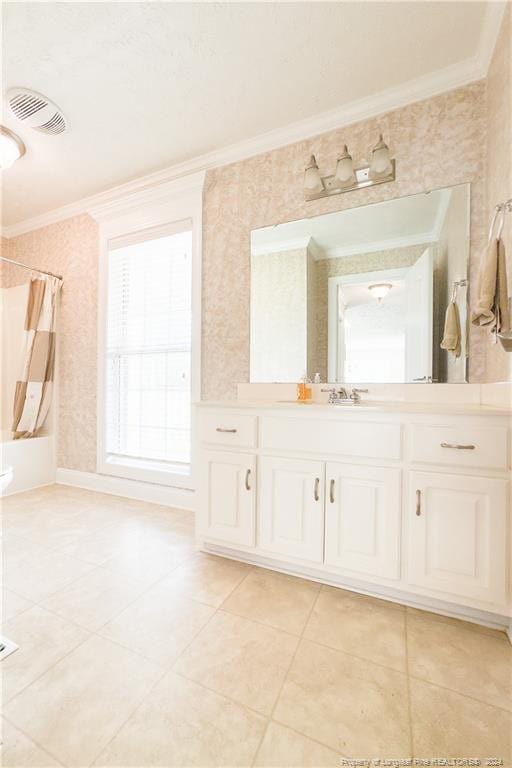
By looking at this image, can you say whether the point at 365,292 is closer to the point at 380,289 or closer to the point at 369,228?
the point at 380,289

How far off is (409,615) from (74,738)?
1.22 meters

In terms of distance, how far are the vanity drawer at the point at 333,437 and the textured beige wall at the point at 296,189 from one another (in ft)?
2.26

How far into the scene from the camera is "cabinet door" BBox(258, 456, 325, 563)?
153 centimetres

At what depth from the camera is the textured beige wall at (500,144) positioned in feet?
4.61

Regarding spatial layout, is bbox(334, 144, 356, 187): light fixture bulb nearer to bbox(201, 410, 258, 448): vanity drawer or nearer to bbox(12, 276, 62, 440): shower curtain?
bbox(201, 410, 258, 448): vanity drawer

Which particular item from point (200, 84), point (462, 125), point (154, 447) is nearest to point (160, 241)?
point (200, 84)

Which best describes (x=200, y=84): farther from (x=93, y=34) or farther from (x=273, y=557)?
(x=273, y=557)

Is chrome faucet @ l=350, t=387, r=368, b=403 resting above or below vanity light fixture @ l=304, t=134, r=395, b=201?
below

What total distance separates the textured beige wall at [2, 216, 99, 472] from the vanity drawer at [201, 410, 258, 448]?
1681 mm

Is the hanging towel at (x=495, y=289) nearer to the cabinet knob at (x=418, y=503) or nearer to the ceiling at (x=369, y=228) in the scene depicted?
the ceiling at (x=369, y=228)

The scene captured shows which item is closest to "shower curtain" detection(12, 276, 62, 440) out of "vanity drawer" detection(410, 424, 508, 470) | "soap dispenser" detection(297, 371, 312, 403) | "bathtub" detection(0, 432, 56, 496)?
"bathtub" detection(0, 432, 56, 496)

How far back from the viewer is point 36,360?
9.95 feet

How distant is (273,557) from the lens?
164 cm

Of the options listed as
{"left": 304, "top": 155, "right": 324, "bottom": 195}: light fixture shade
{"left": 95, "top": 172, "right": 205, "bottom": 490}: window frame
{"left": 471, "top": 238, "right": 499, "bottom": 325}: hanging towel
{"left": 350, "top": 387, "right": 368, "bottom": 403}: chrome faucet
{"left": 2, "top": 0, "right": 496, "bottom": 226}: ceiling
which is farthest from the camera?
{"left": 95, "top": 172, "right": 205, "bottom": 490}: window frame
